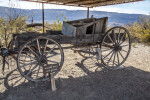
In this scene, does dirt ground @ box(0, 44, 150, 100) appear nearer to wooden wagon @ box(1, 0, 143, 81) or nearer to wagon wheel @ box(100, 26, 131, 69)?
wooden wagon @ box(1, 0, 143, 81)

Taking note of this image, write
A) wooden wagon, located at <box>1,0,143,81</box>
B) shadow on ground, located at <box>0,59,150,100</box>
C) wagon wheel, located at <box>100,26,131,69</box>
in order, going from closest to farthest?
shadow on ground, located at <box>0,59,150,100</box> < wooden wagon, located at <box>1,0,143,81</box> < wagon wheel, located at <box>100,26,131,69</box>

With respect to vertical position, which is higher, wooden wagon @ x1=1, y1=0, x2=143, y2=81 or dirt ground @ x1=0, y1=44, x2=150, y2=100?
wooden wagon @ x1=1, y1=0, x2=143, y2=81

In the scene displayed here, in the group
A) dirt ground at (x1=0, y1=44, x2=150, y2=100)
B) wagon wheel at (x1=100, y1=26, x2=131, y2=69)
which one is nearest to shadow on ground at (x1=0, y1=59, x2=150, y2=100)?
dirt ground at (x1=0, y1=44, x2=150, y2=100)

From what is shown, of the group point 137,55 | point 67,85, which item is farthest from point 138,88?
point 137,55

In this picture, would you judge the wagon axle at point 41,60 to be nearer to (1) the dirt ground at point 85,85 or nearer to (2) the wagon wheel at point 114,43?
(1) the dirt ground at point 85,85

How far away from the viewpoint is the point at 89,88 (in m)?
3.55

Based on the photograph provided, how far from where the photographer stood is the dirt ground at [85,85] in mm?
3174

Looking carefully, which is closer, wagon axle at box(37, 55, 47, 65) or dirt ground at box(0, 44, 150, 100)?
dirt ground at box(0, 44, 150, 100)

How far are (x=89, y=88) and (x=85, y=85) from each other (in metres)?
0.19

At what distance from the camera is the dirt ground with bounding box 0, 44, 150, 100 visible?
3174 mm

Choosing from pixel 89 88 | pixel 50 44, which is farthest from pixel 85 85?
pixel 50 44

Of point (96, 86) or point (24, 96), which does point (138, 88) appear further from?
point (24, 96)

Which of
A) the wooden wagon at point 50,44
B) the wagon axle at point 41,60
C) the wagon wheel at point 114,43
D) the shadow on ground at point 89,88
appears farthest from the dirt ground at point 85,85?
the wagon axle at point 41,60

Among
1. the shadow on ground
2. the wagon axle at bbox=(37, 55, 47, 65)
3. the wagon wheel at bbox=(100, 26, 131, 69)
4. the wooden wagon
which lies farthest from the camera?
the wagon wheel at bbox=(100, 26, 131, 69)
